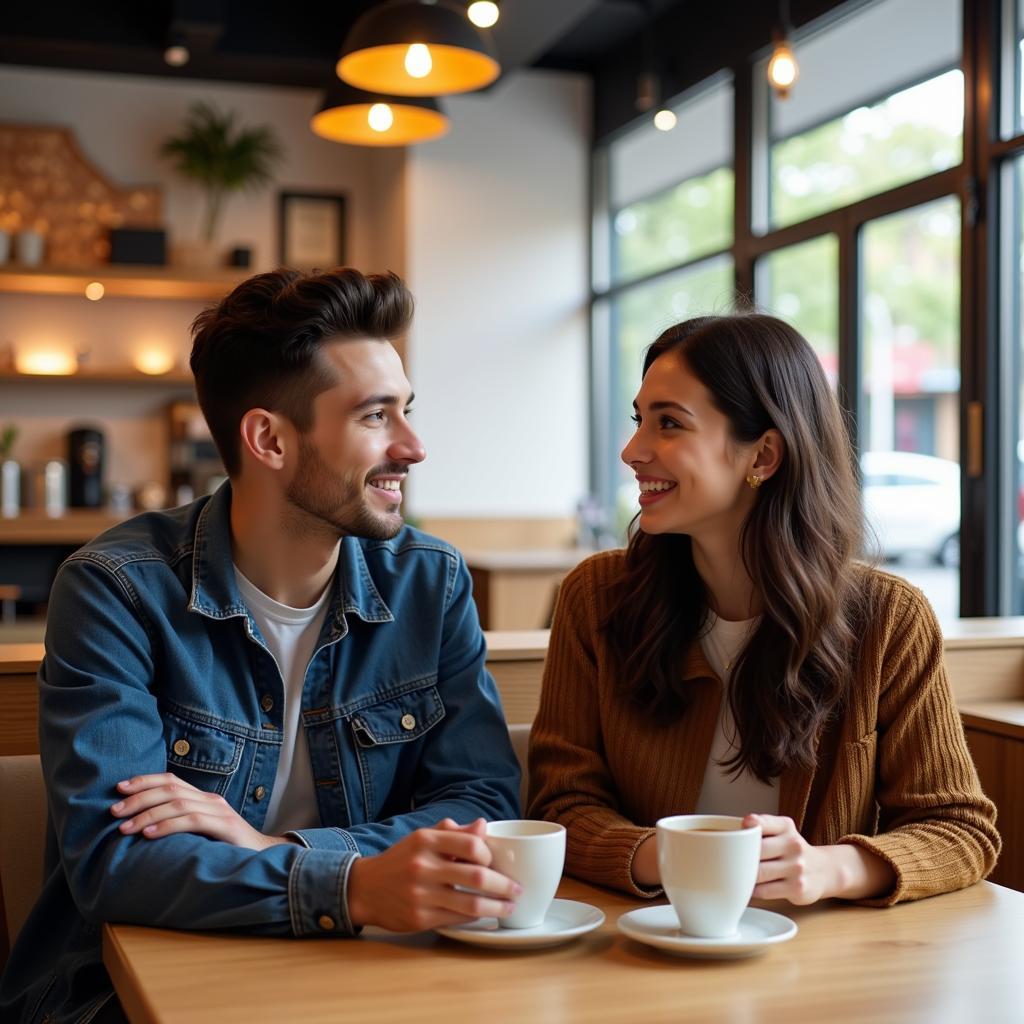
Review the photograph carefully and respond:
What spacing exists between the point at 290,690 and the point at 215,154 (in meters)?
5.77

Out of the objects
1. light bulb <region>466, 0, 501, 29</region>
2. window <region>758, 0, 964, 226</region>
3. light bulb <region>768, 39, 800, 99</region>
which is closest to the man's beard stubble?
light bulb <region>466, 0, 501, 29</region>

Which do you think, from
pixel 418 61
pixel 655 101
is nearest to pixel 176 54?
pixel 655 101

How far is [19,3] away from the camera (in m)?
6.04

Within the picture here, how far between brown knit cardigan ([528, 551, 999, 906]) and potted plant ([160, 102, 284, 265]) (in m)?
5.65

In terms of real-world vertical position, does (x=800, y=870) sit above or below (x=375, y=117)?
below

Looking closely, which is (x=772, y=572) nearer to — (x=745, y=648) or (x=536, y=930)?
(x=745, y=648)

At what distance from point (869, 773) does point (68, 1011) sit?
0.94m

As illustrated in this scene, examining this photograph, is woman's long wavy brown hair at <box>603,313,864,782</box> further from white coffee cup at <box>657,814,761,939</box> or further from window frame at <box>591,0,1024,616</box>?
window frame at <box>591,0,1024,616</box>

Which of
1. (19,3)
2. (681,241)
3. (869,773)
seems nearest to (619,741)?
(869,773)

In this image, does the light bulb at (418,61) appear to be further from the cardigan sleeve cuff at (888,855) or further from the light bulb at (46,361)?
the light bulb at (46,361)

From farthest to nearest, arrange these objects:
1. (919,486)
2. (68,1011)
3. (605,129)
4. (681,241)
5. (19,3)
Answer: (605,129)
(681,241)
(19,3)
(919,486)
(68,1011)

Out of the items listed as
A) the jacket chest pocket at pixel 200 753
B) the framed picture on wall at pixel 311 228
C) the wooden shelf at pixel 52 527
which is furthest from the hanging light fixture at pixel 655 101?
the jacket chest pocket at pixel 200 753

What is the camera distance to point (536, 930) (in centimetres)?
118

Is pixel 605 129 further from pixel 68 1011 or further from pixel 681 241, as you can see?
pixel 68 1011
